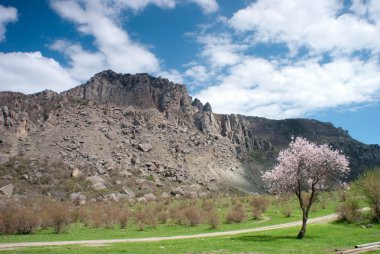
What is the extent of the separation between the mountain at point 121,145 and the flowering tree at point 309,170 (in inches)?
2194

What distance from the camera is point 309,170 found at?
1276 inches

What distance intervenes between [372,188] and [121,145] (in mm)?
87488

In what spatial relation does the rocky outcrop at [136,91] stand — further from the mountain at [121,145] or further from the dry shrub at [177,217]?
the dry shrub at [177,217]

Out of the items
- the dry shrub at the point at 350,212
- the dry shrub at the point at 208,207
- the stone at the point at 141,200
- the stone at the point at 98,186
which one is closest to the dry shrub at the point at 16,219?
the dry shrub at the point at 208,207

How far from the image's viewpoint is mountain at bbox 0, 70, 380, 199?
92750 millimetres

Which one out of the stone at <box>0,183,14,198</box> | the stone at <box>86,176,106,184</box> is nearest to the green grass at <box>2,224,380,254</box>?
the stone at <box>0,183,14,198</box>

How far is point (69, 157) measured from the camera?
4099 inches

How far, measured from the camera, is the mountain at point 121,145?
9275cm

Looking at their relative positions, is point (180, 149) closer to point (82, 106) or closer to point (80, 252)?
point (82, 106)

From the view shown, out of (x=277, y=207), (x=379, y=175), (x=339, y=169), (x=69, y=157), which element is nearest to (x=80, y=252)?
(x=339, y=169)

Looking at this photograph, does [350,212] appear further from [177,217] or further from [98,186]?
[98,186]

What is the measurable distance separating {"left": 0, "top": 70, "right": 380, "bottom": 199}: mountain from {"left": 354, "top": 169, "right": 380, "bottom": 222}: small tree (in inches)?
2024

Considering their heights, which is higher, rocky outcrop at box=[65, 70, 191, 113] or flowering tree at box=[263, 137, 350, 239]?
rocky outcrop at box=[65, 70, 191, 113]

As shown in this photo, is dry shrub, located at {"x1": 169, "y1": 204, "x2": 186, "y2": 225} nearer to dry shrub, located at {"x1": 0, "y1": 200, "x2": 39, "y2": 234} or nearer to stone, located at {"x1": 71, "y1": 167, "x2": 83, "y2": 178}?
dry shrub, located at {"x1": 0, "y1": 200, "x2": 39, "y2": 234}
